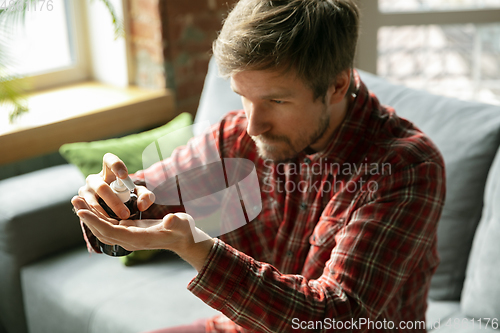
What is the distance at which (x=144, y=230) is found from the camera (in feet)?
2.11

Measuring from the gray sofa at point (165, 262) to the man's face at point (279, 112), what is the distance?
37 cm

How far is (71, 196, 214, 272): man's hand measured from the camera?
0.63 m

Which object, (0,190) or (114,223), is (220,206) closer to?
(114,223)

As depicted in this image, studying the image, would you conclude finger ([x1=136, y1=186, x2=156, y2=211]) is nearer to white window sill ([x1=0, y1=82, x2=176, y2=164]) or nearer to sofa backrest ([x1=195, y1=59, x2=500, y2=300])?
sofa backrest ([x1=195, y1=59, x2=500, y2=300])

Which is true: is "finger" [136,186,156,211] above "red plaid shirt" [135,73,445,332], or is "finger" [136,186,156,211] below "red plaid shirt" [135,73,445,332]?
above

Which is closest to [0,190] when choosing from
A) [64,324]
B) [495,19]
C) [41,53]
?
[64,324]

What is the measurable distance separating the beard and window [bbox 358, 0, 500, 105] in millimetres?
1482

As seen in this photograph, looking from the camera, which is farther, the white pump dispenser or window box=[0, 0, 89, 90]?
window box=[0, 0, 89, 90]

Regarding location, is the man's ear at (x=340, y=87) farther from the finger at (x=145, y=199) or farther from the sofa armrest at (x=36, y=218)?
the sofa armrest at (x=36, y=218)

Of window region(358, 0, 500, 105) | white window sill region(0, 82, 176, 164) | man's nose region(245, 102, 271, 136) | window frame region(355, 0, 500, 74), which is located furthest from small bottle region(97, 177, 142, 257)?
window region(358, 0, 500, 105)

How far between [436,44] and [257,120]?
5.88 ft

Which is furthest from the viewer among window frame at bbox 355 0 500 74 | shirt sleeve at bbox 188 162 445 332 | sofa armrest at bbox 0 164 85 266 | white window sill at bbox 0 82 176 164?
window frame at bbox 355 0 500 74

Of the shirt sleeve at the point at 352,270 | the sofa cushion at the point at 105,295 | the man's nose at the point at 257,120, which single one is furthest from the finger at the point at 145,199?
the sofa cushion at the point at 105,295

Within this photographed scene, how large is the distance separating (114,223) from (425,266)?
62cm
